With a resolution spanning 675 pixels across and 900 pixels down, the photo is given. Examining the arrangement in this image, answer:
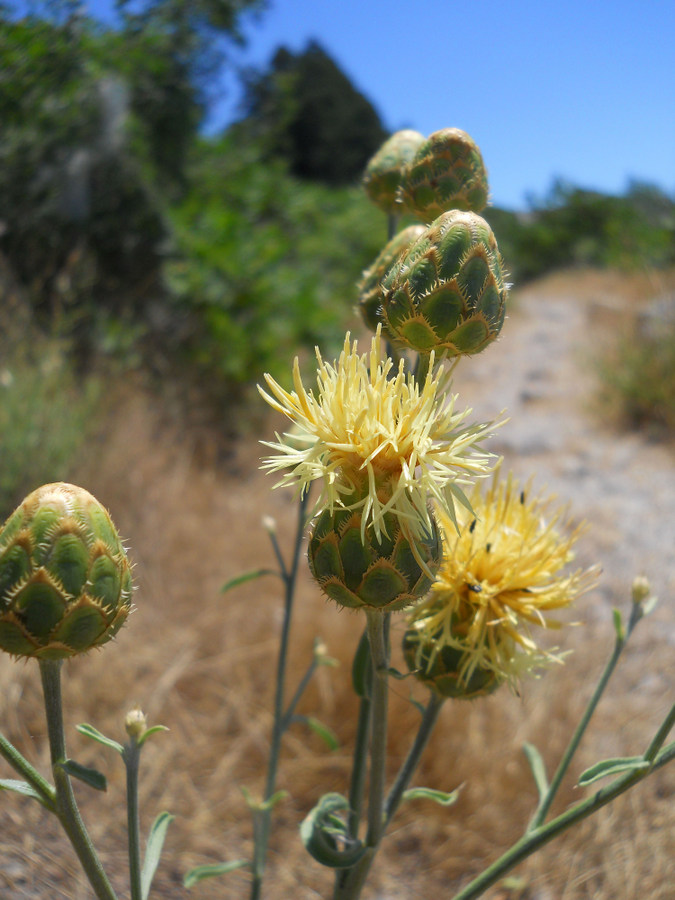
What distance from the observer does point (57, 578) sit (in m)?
0.94

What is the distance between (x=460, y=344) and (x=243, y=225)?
6.71 meters

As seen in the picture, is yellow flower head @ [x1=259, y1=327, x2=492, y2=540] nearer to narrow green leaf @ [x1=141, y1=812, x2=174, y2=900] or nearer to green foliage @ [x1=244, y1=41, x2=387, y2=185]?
narrow green leaf @ [x1=141, y1=812, x2=174, y2=900]

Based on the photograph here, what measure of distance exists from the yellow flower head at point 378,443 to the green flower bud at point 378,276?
250mm

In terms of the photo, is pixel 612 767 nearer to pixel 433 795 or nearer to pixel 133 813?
pixel 433 795

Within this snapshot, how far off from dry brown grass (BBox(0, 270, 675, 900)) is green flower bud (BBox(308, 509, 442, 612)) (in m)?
1.23

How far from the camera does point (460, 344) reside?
1.02m

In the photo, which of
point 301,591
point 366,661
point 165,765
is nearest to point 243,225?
point 301,591

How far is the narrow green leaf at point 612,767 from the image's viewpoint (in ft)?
3.57

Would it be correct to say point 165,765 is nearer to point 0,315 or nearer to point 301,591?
point 301,591

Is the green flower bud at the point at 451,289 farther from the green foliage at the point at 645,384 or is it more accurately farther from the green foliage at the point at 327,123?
the green foliage at the point at 327,123

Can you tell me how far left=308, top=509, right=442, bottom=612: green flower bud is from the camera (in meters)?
0.95

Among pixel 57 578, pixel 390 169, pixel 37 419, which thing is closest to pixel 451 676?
pixel 57 578

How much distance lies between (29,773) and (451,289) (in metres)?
0.91

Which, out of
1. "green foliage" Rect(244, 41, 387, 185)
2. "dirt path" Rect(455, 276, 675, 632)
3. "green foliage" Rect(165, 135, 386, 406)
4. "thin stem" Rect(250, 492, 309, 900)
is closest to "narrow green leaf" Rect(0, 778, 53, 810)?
"thin stem" Rect(250, 492, 309, 900)
